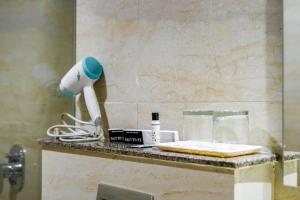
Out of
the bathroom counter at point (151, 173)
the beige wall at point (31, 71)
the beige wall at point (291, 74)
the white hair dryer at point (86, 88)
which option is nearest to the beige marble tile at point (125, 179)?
the bathroom counter at point (151, 173)

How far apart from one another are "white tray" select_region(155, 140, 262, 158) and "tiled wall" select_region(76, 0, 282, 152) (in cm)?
8

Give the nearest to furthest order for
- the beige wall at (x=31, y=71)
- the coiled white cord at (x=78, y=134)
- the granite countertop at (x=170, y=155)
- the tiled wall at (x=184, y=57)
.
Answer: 1. the granite countertop at (x=170, y=155)
2. the tiled wall at (x=184, y=57)
3. the coiled white cord at (x=78, y=134)
4. the beige wall at (x=31, y=71)

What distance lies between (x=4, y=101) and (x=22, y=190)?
39 centimetres

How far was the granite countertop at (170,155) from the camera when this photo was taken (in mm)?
859

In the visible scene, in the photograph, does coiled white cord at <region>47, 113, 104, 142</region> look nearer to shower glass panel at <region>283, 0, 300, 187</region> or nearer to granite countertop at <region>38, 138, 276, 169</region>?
granite countertop at <region>38, 138, 276, 169</region>

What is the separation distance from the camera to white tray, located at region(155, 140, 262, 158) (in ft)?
2.94

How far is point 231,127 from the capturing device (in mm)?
1028

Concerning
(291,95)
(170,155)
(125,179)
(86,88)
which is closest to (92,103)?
(86,88)

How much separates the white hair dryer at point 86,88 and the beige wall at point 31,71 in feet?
0.69

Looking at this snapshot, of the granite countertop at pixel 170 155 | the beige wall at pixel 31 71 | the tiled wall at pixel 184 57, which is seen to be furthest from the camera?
the beige wall at pixel 31 71

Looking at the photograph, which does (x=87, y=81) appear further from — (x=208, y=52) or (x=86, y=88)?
(x=208, y=52)

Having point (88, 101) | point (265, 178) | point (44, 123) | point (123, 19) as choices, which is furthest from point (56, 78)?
point (265, 178)

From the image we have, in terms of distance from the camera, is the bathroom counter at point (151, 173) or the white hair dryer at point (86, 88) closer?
the bathroom counter at point (151, 173)

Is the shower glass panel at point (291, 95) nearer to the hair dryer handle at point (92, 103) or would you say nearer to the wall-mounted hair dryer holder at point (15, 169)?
the hair dryer handle at point (92, 103)
